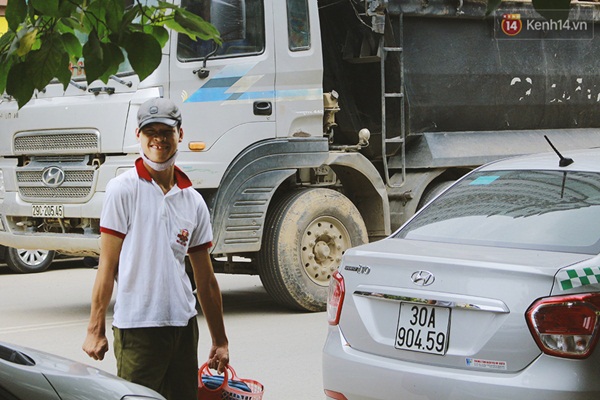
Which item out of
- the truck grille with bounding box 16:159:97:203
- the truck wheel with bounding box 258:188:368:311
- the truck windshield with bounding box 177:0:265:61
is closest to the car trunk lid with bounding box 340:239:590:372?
the truck windshield with bounding box 177:0:265:61

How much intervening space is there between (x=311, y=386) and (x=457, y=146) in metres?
5.02

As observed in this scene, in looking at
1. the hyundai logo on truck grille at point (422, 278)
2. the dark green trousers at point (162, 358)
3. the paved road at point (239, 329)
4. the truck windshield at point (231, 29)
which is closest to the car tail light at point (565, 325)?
the hyundai logo on truck grille at point (422, 278)

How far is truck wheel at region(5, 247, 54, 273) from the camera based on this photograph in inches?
608

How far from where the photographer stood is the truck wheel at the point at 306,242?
10727 mm

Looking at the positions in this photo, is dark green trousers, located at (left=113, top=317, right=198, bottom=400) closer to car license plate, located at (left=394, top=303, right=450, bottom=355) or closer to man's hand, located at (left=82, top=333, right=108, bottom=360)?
man's hand, located at (left=82, top=333, right=108, bottom=360)

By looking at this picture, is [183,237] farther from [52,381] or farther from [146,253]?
[52,381]

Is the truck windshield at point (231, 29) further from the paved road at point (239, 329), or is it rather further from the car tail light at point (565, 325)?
the car tail light at point (565, 325)

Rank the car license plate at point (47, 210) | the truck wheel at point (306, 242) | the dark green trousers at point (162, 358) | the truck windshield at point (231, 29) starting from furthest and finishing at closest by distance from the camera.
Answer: the truck wheel at point (306, 242)
the car license plate at point (47, 210)
the truck windshield at point (231, 29)
the dark green trousers at point (162, 358)

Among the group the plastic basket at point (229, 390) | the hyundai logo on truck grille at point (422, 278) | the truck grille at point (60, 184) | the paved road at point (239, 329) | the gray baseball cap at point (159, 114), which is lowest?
the paved road at point (239, 329)

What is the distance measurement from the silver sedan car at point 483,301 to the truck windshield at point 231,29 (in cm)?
468

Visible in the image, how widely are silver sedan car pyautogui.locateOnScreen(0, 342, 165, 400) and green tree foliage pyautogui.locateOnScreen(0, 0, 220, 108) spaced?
0.86 m

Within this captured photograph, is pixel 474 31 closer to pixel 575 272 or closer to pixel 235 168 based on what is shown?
pixel 235 168

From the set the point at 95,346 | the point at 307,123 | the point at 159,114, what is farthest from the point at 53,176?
the point at 95,346

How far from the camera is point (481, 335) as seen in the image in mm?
4887
